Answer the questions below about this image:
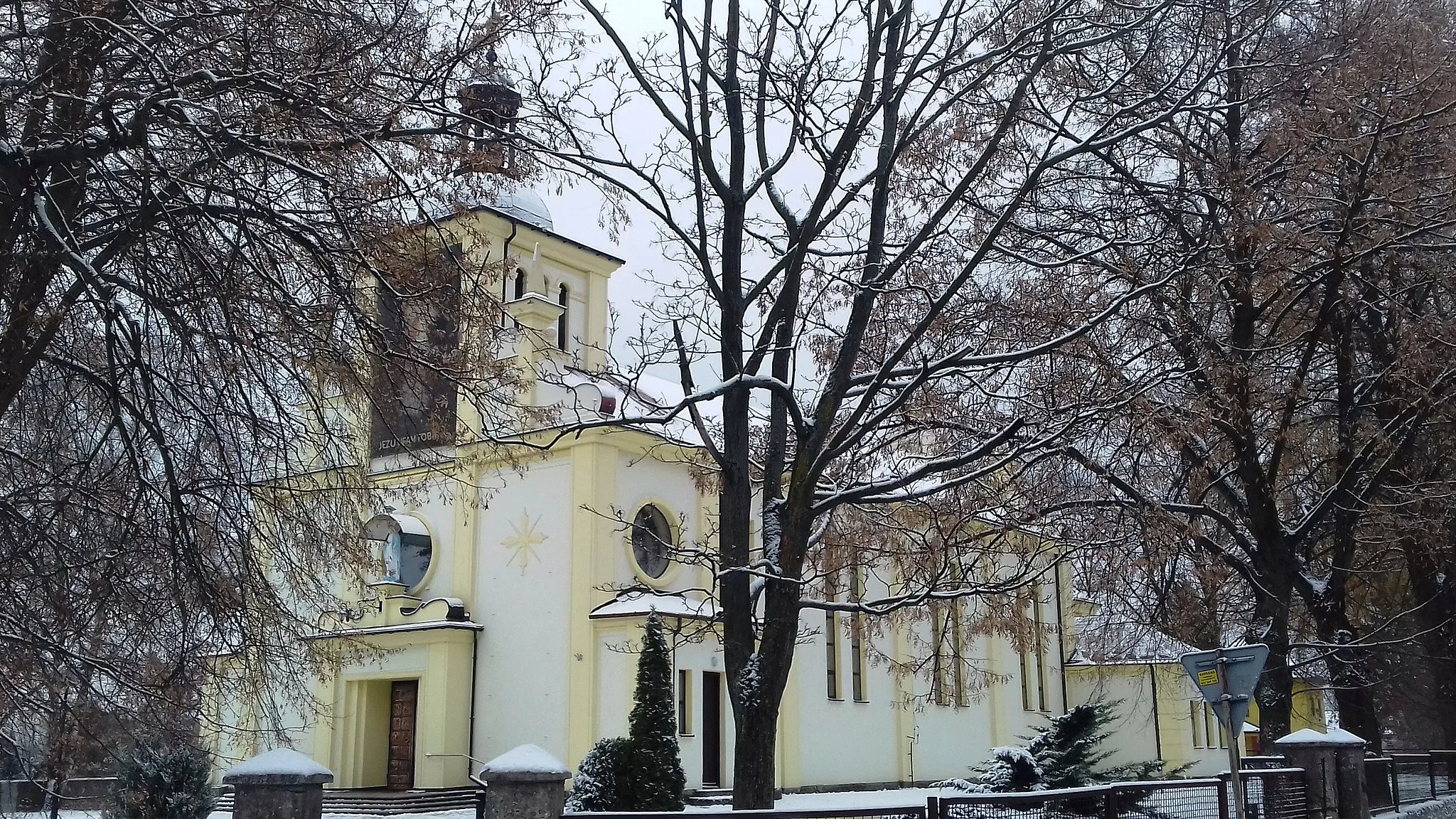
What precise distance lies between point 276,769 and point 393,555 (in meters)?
19.1

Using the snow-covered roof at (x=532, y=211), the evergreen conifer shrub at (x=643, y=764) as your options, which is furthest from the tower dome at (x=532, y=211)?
the evergreen conifer shrub at (x=643, y=764)

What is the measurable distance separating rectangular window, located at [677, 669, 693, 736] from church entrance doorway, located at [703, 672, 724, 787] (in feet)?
1.96

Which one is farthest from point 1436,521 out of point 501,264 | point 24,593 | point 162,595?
point 24,593

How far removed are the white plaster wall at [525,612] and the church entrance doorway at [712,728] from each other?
291cm

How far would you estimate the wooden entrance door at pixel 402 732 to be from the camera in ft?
87.0

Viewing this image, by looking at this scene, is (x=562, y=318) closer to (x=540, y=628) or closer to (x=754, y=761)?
(x=540, y=628)

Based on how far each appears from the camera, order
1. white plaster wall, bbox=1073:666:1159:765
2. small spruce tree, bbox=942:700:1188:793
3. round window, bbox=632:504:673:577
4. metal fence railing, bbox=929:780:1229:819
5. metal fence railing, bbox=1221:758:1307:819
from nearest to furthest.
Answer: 1. metal fence railing, bbox=929:780:1229:819
2. metal fence railing, bbox=1221:758:1307:819
3. small spruce tree, bbox=942:700:1188:793
4. round window, bbox=632:504:673:577
5. white plaster wall, bbox=1073:666:1159:765

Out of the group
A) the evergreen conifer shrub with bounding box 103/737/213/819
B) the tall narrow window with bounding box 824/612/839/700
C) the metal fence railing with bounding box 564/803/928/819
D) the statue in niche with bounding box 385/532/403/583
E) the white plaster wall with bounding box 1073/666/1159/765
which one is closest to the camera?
the metal fence railing with bounding box 564/803/928/819

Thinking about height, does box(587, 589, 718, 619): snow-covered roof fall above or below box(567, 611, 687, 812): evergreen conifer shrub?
above

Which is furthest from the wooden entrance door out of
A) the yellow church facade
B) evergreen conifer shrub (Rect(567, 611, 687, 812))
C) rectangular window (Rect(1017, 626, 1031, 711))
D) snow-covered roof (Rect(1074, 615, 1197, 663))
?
rectangular window (Rect(1017, 626, 1031, 711))

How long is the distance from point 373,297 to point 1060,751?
12.7m

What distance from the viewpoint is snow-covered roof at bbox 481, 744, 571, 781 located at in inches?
336

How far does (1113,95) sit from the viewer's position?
14633 millimetres

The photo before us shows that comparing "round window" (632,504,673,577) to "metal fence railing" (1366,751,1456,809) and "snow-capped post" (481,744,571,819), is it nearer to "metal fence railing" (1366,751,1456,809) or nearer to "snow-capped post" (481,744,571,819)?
"metal fence railing" (1366,751,1456,809)
